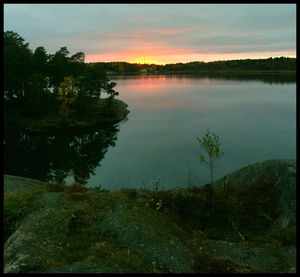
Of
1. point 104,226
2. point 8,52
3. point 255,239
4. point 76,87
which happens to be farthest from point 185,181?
point 8,52

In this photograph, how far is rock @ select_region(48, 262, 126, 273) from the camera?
7.87 meters

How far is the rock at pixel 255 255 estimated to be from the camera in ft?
32.1

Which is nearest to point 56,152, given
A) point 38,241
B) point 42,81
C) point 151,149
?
point 151,149

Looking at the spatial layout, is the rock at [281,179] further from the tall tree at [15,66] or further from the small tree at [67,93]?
the tall tree at [15,66]

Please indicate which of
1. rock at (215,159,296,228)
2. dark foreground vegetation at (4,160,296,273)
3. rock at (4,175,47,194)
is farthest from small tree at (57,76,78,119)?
rock at (215,159,296,228)

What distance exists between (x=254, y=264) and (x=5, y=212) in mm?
11220

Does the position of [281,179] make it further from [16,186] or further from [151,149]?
[151,149]

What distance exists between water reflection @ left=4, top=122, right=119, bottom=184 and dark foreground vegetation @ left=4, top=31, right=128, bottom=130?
460 centimetres

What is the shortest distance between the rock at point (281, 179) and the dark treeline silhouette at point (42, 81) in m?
48.2

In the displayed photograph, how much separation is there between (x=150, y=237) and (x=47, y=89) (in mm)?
58175

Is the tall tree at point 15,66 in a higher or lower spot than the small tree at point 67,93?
higher

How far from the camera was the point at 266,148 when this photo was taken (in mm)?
43375

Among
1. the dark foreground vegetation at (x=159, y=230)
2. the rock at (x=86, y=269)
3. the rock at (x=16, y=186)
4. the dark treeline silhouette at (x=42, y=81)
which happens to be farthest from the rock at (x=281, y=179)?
the dark treeline silhouette at (x=42, y=81)

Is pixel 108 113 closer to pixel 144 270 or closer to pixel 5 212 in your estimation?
pixel 5 212
